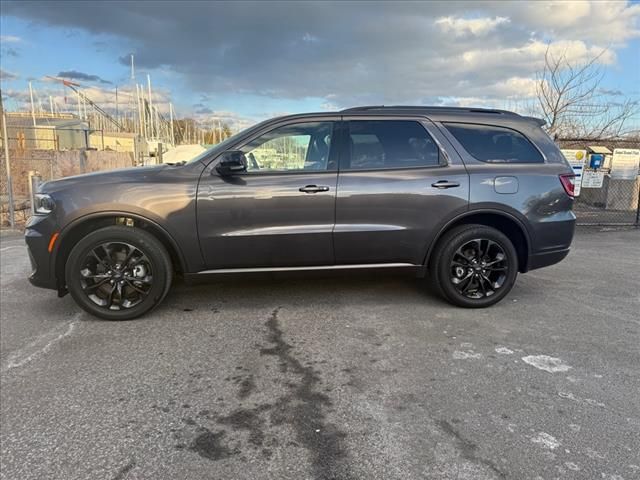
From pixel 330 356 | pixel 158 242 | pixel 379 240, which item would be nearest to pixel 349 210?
pixel 379 240

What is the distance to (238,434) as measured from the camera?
2488 mm

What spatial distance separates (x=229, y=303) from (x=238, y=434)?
2217 mm

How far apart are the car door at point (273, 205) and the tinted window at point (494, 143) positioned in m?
1.33

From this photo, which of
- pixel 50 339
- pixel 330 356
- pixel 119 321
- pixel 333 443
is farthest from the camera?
pixel 119 321

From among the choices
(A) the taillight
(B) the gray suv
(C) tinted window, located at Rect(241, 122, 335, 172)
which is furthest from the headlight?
(A) the taillight

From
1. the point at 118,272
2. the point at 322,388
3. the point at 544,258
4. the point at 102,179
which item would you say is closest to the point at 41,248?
the point at 118,272

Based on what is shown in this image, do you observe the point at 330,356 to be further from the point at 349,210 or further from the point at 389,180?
the point at 389,180

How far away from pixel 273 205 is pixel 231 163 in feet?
1.68

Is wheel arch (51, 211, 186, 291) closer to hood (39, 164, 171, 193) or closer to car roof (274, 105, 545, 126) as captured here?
hood (39, 164, 171, 193)

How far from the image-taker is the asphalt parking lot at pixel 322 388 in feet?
7.49

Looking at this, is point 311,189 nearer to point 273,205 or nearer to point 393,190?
point 273,205

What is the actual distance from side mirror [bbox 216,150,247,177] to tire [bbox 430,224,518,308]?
200cm

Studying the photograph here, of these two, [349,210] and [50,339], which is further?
[349,210]

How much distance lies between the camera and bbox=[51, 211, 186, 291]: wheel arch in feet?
12.9
